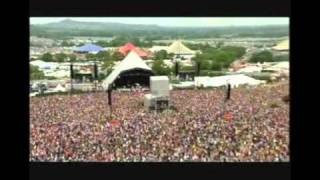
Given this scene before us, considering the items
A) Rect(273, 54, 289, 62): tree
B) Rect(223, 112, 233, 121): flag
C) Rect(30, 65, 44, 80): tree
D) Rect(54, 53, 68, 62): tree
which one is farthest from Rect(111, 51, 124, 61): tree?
Rect(273, 54, 289, 62): tree

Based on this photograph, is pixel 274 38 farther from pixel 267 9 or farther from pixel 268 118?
pixel 268 118

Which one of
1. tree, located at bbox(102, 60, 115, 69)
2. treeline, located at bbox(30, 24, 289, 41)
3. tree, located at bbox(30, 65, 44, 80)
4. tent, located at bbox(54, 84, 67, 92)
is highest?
treeline, located at bbox(30, 24, 289, 41)

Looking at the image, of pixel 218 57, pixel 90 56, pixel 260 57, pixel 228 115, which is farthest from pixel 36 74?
pixel 260 57

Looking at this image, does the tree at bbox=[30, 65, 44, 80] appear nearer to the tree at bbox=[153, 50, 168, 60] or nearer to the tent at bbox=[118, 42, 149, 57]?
the tent at bbox=[118, 42, 149, 57]

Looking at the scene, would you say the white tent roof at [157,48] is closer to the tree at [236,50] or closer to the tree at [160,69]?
the tree at [160,69]

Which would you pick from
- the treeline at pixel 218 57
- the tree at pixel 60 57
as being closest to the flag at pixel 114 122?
the tree at pixel 60 57
